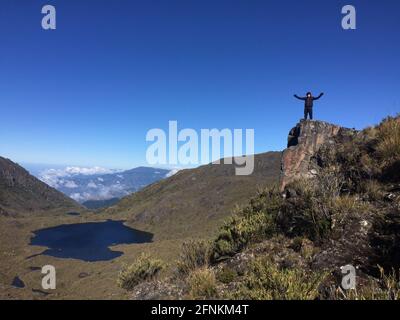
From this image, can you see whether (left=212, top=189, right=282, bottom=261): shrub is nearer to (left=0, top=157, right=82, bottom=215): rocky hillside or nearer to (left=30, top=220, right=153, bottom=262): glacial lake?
(left=30, top=220, right=153, bottom=262): glacial lake

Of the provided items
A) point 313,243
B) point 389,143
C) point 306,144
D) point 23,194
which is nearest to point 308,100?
point 306,144

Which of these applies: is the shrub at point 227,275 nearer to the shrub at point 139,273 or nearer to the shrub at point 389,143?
the shrub at point 139,273

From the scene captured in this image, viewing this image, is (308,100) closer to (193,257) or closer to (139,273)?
(193,257)

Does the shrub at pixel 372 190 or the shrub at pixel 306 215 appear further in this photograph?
the shrub at pixel 372 190

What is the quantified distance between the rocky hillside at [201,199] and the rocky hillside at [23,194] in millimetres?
53904

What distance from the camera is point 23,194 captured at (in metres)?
165

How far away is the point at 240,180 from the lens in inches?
3588

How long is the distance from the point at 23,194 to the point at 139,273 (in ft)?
580

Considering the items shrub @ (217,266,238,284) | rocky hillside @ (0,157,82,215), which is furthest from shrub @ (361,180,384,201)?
rocky hillside @ (0,157,82,215)

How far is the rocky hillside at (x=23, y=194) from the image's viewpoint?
14762 centimetres

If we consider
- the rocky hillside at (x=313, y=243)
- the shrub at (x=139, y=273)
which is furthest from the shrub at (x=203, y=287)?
the shrub at (x=139, y=273)

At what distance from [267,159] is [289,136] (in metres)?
84.2

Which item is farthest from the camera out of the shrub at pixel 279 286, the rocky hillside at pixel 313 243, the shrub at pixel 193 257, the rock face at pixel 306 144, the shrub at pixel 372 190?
the rock face at pixel 306 144
